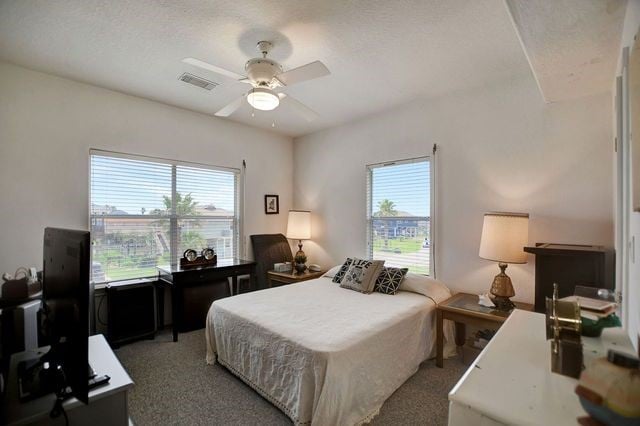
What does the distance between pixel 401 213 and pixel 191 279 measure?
2.58m

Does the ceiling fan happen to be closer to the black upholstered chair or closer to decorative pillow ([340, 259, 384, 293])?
decorative pillow ([340, 259, 384, 293])

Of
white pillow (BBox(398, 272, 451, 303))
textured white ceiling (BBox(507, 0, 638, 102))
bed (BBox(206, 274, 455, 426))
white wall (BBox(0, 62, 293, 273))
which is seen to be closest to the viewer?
textured white ceiling (BBox(507, 0, 638, 102))

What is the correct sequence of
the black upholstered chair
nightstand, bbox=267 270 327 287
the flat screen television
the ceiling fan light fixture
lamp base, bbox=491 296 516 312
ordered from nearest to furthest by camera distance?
the flat screen television → the ceiling fan light fixture → lamp base, bbox=491 296 516 312 → nightstand, bbox=267 270 327 287 → the black upholstered chair

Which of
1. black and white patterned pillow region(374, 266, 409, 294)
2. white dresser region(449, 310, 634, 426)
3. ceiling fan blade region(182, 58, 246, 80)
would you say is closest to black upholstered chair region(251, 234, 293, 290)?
black and white patterned pillow region(374, 266, 409, 294)

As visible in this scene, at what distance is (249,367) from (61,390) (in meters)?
1.33

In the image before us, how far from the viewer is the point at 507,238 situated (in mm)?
2455

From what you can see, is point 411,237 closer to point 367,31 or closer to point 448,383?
point 448,383

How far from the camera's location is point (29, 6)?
1.91 m

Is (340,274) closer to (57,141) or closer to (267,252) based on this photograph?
(267,252)

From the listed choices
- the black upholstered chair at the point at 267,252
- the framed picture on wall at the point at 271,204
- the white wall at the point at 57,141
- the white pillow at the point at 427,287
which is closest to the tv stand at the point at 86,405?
the white wall at the point at 57,141

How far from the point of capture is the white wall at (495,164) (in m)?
2.43

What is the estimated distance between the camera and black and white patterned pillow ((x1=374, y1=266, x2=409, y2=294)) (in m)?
3.05

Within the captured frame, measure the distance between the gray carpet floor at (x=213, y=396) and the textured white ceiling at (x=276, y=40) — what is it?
267 centimetres

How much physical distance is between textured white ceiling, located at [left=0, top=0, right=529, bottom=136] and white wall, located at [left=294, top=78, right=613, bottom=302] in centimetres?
36
